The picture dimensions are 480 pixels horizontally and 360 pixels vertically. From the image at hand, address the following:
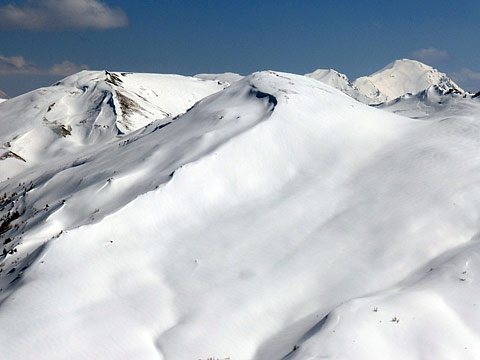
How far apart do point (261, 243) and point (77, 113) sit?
2229 inches

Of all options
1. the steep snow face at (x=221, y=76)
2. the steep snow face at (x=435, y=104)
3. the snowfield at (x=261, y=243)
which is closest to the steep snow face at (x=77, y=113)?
the snowfield at (x=261, y=243)

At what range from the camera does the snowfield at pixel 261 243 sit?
1457 centimetres

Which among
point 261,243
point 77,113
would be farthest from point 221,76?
point 261,243

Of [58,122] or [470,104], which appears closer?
[470,104]

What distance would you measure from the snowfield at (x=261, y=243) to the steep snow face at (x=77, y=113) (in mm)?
27206

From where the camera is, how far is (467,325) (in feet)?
45.6

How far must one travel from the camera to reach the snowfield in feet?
47.8

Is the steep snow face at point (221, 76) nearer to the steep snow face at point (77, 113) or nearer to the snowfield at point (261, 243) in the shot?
the steep snow face at point (77, 113)

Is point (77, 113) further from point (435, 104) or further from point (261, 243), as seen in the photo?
point (261, 243)

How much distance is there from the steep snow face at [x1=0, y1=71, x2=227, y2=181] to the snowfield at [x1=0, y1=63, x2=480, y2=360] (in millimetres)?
27206

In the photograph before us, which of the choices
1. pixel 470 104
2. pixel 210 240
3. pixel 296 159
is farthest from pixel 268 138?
pixel 470 104

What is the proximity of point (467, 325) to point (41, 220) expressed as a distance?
20.0m

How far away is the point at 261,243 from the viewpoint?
20.1 m

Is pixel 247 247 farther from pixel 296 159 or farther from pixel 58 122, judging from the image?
pixel 58 122
